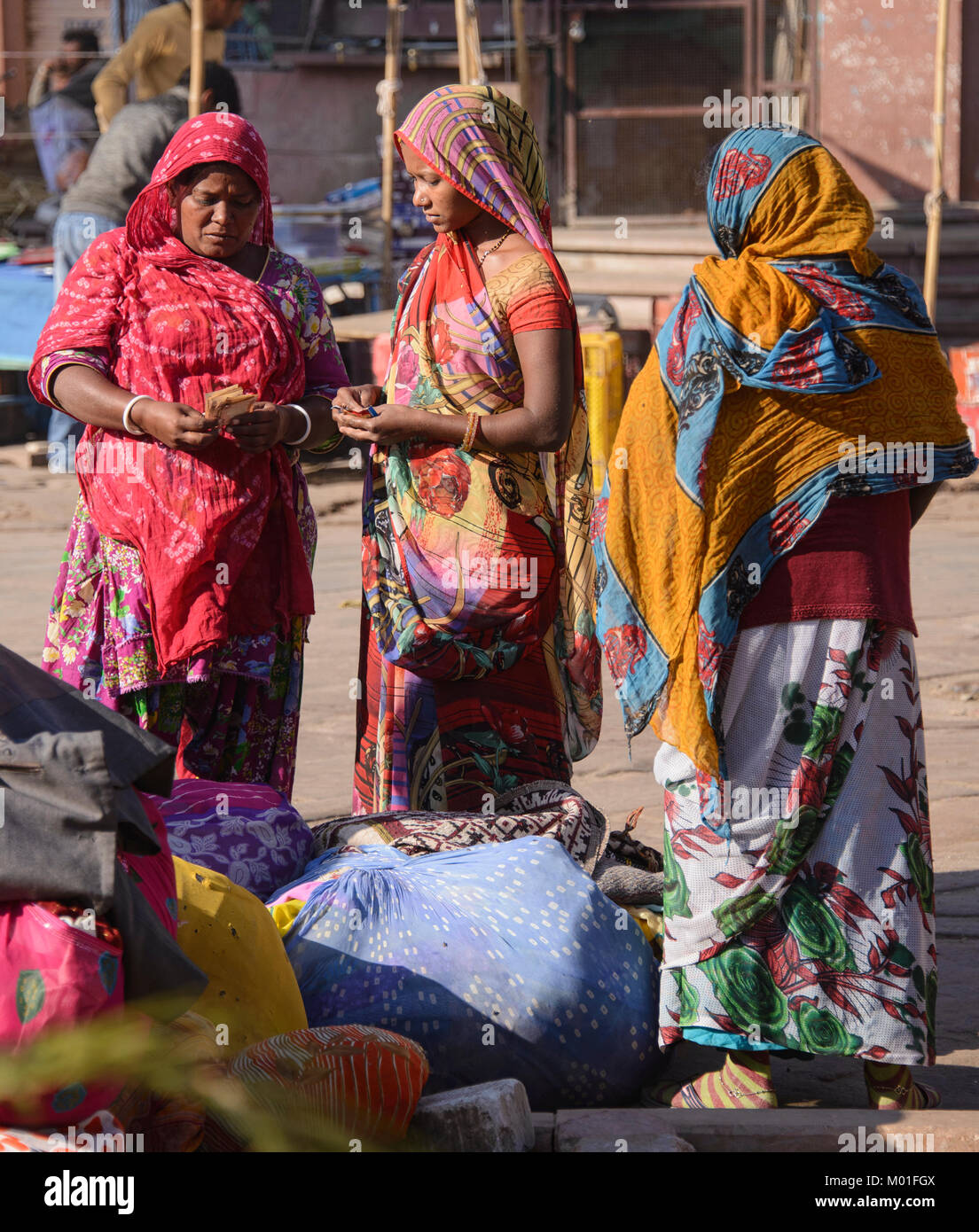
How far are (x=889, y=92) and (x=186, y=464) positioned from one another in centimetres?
764

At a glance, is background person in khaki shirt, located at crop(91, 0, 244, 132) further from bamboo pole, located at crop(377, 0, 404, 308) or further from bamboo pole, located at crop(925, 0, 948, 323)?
bamboo pole, located at crop(925, 0, 948, 323)

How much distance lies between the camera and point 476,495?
10.4 feet

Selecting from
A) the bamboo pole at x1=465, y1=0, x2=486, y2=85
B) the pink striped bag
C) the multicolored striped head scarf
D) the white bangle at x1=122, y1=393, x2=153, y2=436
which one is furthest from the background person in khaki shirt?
the pink striped bag

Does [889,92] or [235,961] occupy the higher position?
[889,92]

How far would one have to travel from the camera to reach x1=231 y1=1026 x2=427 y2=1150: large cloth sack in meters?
2.03

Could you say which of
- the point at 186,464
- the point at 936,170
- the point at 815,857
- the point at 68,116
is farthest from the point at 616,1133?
the point at 68,116

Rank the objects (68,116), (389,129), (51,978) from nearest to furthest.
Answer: (51,978) → (389,129) → (68,116)

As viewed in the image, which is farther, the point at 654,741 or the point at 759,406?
the point at 654,741

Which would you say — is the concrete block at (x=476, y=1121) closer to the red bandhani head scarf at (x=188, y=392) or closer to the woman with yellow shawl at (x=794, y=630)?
the woman with yellow shawl at (x=794, y=630)

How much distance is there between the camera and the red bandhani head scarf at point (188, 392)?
3086 millimetres

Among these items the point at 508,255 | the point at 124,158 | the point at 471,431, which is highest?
the point at 124,158

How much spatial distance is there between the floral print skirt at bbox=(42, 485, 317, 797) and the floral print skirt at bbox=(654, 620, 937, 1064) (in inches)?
41.9

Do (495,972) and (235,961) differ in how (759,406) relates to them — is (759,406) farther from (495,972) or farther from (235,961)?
(235,961)

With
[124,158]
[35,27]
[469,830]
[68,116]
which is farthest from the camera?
[35,27]
